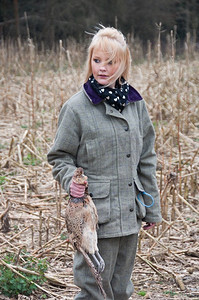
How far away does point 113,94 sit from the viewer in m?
2.18

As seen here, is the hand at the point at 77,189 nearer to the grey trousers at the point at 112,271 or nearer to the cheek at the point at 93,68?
the grey trousers at the point at 112,271

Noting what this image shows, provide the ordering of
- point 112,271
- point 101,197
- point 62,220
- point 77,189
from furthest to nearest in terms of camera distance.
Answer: point 62,220
point 112,271
point 101,197
point 77,189

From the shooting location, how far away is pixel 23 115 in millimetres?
7449

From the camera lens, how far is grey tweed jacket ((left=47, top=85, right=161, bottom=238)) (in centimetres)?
214

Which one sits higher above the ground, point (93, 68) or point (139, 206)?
point (93, 68)

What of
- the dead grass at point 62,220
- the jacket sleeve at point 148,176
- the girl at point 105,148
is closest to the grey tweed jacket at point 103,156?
the girl at point 105,148

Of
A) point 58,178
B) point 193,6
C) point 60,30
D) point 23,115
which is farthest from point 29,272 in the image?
point 193,6

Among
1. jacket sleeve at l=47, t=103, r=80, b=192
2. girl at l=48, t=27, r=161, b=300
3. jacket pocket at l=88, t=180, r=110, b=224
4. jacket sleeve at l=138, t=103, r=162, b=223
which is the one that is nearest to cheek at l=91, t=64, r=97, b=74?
girl at l=48, t=27, r=161, b=300

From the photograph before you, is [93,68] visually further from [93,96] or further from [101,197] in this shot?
[101,197]

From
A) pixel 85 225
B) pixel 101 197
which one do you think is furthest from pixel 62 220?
pixel 85 225

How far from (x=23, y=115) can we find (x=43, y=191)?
2.97 meters

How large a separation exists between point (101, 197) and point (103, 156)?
173 millimetres

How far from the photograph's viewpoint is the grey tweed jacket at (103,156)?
214 cm

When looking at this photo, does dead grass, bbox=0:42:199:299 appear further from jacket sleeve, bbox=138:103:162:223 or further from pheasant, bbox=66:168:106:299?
pheasant, bbox=66:168:106:299
